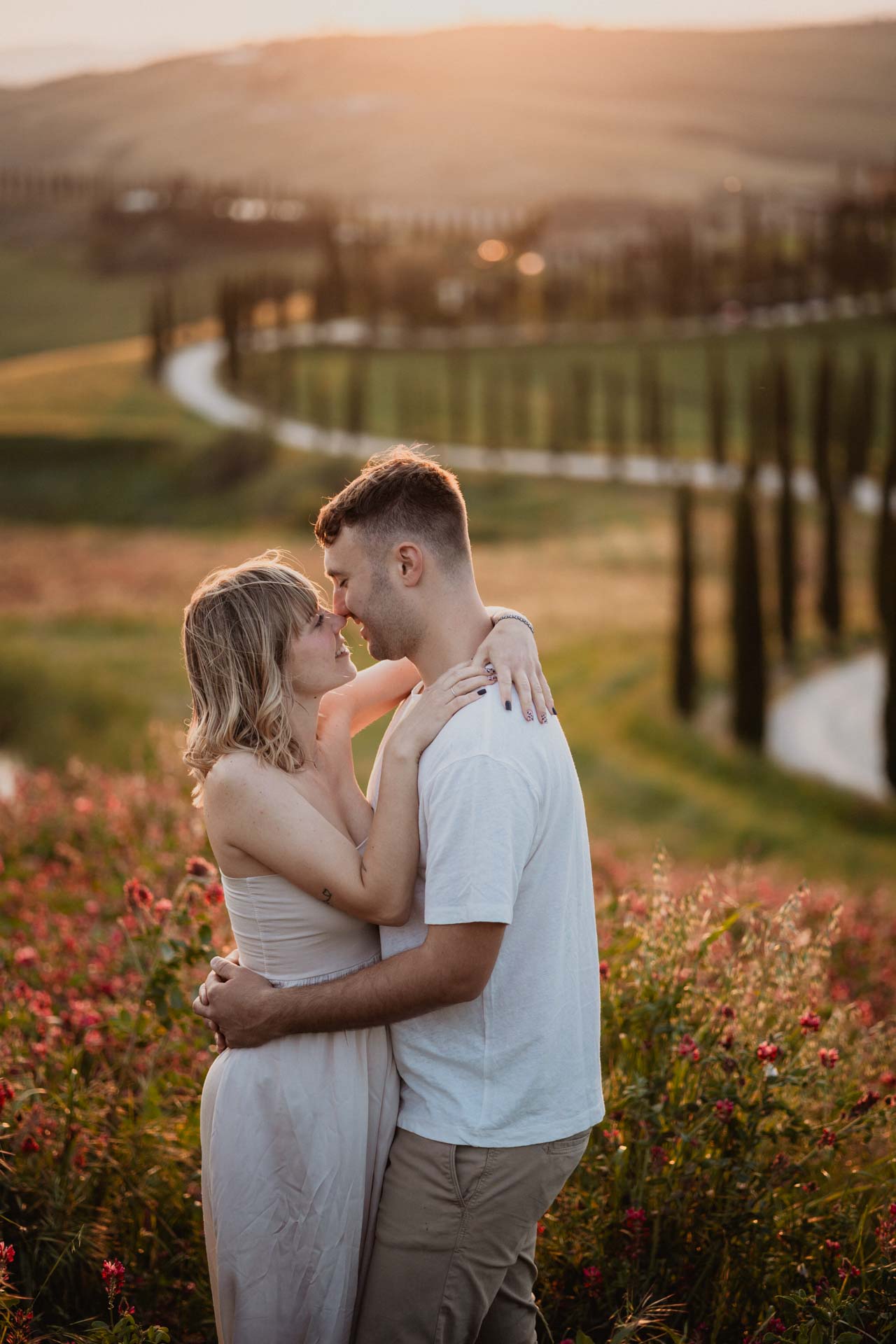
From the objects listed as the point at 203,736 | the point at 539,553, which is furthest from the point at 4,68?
the point at 203,736

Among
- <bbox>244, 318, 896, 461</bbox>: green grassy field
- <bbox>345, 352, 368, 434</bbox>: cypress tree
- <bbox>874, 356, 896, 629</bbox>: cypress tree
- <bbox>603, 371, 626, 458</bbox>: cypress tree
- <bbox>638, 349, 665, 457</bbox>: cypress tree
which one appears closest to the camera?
<bbox>874, 356, 896, 629</bbox>: cypress tree

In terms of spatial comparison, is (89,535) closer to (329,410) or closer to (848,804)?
(329,410)

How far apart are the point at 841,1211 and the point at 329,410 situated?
188ft

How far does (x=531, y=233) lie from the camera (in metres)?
85.3

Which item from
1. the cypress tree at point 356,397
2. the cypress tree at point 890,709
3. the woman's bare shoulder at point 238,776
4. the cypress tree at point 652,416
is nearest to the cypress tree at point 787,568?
the cypress tree at point 890,709

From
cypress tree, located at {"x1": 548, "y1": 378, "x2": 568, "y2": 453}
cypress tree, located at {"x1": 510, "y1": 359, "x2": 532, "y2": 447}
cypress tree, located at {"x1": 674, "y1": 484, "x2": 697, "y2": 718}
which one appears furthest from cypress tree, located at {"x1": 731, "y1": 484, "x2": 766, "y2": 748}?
cypress tree, located at {"x1": 510, "y1": 359, "x2": 532, "y2": 447}

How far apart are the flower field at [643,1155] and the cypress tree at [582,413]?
47518mm

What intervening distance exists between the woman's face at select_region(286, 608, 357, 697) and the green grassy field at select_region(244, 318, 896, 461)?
46421 millimetres

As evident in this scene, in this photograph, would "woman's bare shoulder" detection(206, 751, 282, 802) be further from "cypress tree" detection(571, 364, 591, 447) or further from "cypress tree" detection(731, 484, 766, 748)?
"cypress tree" detection(571, 364, 591, 447)

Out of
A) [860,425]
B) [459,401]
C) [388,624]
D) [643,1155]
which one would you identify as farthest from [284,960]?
[459,401]

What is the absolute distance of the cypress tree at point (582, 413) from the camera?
5009 centimetres

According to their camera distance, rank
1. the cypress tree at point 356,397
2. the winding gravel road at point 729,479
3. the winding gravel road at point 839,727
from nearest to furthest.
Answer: the winding gravel road at point 839,727 → the winding gravel road at point 729,479 → the cypress tree at point 356,397

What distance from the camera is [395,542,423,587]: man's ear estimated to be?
2.95m

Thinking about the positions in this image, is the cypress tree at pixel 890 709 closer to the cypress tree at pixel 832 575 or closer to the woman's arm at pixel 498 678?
the cypress tree at pixel 832 575
